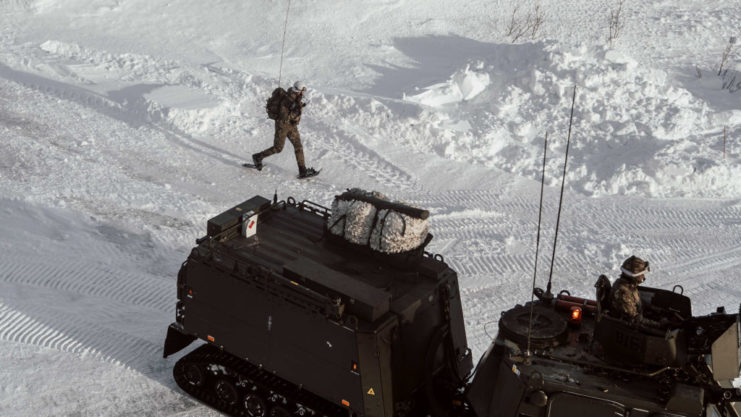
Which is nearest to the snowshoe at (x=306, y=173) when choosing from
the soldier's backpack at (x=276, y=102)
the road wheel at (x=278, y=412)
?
the soldier's backpack at (x=276, y=102)

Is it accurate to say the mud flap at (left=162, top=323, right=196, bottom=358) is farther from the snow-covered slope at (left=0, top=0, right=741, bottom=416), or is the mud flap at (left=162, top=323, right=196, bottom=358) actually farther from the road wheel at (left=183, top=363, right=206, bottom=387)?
the road wheel at (left=183, top=363, right=206, bottom=387)

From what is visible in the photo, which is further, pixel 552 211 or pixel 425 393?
pixel 552 211

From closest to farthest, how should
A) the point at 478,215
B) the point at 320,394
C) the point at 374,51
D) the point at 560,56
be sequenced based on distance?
1. the point at 320,394
2. the point at 478,215
3. the point at 560,56
4. the point at 374,51

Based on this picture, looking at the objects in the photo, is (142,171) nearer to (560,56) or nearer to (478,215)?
(478,215)

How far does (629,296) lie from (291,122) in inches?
303

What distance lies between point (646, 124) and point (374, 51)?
Answer: 6010mm

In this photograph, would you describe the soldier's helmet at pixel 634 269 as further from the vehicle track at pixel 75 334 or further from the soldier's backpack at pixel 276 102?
the soldier's backpack at pixel 276 102

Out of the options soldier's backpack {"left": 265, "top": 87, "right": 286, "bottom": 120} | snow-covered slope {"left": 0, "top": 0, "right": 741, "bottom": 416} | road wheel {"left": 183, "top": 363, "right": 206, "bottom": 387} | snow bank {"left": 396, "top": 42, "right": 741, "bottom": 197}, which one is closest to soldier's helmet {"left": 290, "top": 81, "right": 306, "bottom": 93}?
soldier's backpack {"left": 265, "top": 87, "right": 286, "bottom": 120}

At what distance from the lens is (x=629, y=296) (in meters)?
8.05

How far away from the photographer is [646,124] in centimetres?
1599

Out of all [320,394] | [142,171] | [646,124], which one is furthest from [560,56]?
[320,394]

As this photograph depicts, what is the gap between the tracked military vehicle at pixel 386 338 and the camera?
764 cm

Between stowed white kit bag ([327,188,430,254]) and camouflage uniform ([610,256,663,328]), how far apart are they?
2068mm

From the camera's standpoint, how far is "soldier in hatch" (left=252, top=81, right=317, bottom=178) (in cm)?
1465
